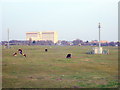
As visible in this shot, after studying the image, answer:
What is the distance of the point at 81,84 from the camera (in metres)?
10.7

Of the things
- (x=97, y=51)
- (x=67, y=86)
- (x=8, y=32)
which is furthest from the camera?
(x=8, y=32)

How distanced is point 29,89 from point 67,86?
1810 millimetres

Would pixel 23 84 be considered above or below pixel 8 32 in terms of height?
below

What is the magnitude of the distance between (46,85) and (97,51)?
29.9 meters

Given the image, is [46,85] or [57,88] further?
[46,85]

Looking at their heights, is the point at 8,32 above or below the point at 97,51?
above

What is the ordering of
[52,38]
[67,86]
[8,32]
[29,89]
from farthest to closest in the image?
1. [52,38]
2. [8,32]
3. [67,86]
4. [29,89]

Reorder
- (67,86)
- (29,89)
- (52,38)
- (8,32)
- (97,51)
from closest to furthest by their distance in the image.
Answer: (29,89) < (67,86) < (97,51) < (8,32) < (52,38)

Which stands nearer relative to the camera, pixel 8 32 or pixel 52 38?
pixel 8 32

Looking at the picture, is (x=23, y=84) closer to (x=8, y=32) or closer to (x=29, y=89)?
(x=29, y=89)

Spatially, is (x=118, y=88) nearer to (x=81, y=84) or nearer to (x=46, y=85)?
(x=81, y=84)

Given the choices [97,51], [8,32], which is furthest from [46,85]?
[8,32]

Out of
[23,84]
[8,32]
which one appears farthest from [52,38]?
[23,84]

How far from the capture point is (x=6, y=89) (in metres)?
9.51
